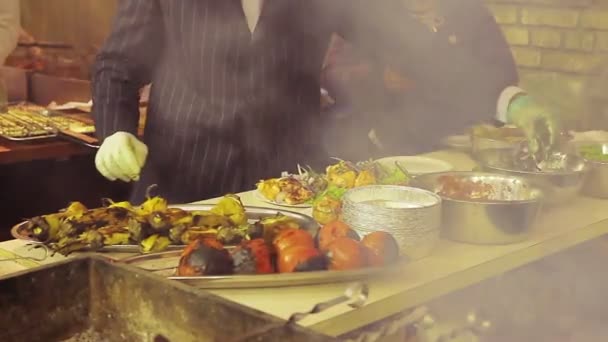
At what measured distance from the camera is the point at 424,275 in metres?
1.70

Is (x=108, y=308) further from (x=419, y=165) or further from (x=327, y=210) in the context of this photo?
(x=419, y=165)

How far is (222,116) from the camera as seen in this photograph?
2.67 metres

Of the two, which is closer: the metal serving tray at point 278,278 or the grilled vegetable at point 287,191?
the metal serving tray at point 278,278

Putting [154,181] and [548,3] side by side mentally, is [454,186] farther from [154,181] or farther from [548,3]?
[548,3]

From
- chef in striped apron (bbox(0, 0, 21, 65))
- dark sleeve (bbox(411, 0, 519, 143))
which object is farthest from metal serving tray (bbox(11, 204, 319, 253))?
chef in striped apron (bbox(0, 0, 21, 65))

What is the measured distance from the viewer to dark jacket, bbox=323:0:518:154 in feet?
9.62

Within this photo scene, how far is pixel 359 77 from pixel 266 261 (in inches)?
102

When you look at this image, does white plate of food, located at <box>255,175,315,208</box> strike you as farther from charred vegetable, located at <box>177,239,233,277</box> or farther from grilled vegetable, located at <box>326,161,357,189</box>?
charred vegetable, located at <box>177,239,233,277</box>

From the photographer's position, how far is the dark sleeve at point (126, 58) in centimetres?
262

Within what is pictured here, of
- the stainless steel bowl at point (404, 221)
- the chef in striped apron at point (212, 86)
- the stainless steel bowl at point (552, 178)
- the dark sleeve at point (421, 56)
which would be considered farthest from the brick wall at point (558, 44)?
the stainless steel bowl at point (404, 221)

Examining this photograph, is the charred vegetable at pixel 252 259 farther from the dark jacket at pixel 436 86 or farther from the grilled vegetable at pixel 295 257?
the dark jacket at pixel 436 86

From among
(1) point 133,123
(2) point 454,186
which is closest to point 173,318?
(2) point 454,186

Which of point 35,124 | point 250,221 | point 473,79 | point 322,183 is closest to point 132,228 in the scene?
point 250,221

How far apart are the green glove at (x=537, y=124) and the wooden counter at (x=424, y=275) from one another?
25 centimetres
